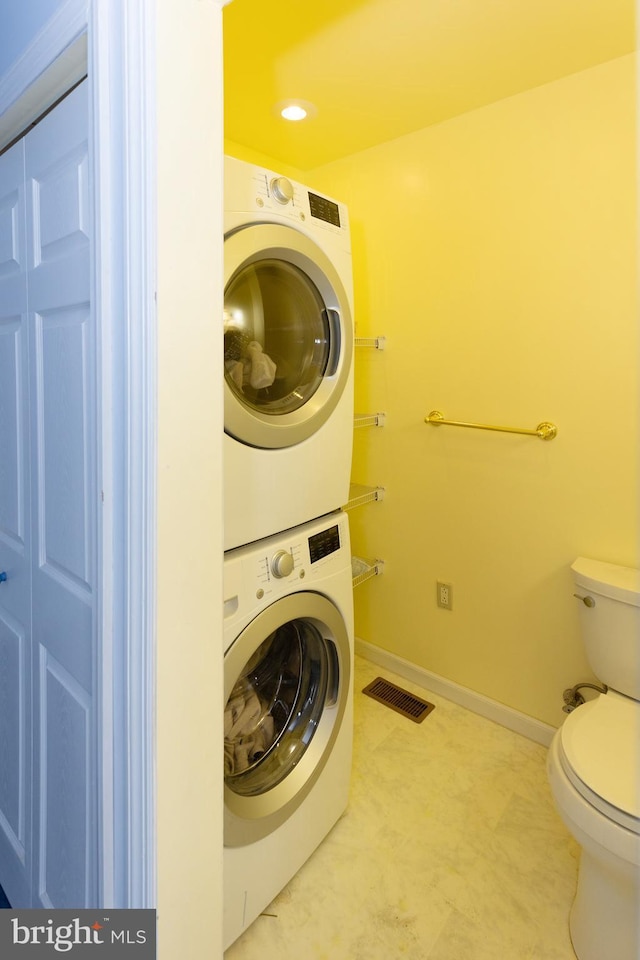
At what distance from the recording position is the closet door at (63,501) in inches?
36.3

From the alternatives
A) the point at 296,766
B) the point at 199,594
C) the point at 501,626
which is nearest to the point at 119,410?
the point at 199,594

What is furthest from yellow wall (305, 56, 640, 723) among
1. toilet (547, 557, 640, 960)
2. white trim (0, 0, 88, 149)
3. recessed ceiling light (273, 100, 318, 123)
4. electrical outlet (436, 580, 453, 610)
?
white trim (0, 0, 88, 149)

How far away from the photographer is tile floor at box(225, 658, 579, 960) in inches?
52.2

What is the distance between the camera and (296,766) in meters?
1.43

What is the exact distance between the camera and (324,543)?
141 cm

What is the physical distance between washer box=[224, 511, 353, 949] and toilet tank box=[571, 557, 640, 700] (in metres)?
0.77

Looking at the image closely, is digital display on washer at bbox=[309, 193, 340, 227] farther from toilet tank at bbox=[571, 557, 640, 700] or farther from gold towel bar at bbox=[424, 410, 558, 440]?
toilet tank at bbox=[571, 557, 640, 700]

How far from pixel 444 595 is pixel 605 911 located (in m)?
1.12

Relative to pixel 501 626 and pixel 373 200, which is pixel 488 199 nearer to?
pixel 373 200

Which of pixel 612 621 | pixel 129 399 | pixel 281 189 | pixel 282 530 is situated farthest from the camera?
pixel 612 621

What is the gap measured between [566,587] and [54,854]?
5.42 ft

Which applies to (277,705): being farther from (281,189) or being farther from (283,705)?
(281,189)

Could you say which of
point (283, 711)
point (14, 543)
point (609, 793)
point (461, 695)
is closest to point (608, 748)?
point (609, 793)

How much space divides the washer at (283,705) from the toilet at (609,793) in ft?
1.94
